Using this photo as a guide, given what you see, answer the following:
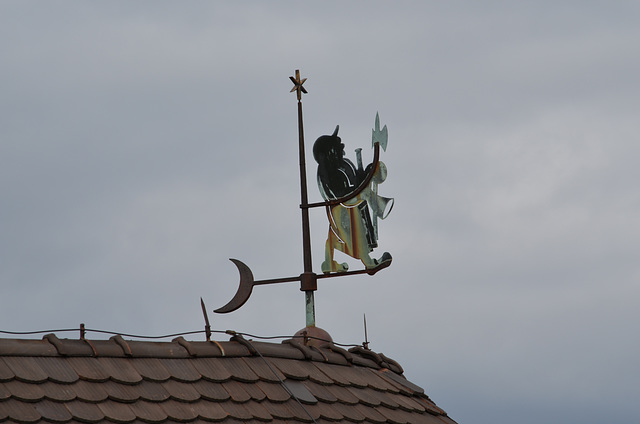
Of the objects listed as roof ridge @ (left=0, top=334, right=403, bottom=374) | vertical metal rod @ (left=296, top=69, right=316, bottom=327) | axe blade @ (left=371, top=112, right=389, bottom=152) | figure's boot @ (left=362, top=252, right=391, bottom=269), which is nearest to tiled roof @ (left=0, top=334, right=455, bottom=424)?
roof ridge @ (left=0, top=334, right=403, bottom=374)

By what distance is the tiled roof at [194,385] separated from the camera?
5414mm

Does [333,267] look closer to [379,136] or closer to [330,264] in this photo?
[330,264]

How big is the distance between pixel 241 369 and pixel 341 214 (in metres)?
2.22

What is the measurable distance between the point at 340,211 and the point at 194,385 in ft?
8.86

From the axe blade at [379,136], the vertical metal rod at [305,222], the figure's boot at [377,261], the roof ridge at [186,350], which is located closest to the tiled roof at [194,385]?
the roof ridge at [186,350]

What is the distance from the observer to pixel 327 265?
809 cm

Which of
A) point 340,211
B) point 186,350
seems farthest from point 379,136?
point 186,350

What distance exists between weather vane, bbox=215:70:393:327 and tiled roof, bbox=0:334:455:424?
0.73 metres

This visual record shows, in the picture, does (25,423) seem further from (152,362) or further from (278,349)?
(278,349)

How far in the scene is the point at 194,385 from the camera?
6.10 metres

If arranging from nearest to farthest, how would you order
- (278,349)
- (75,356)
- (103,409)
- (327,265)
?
(103,409) < (75,356) < (278,349) < (327,265)

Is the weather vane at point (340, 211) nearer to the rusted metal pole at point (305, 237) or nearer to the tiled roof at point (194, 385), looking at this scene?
the rusted metal pole at point (305, 237)

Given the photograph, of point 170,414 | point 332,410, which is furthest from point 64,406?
point 332,410

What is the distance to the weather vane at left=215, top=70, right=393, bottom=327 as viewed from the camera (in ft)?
26.2
